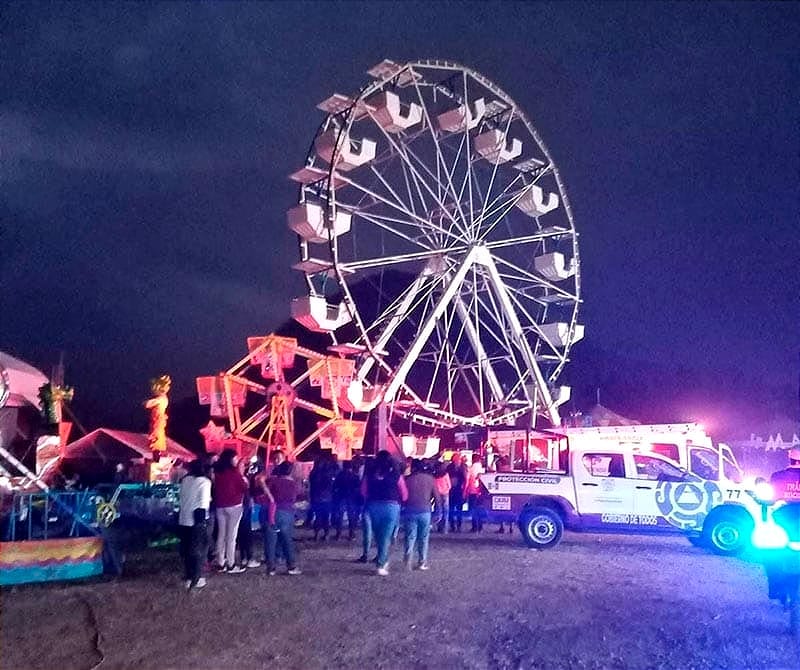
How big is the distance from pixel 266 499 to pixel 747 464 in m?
21.2

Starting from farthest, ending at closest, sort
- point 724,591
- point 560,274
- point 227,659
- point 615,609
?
point 560,274 < point 724,591 < point 615,609 < point 227,659

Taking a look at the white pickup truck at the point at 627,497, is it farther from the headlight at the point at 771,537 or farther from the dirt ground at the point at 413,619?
the headlight at the point at 771,537

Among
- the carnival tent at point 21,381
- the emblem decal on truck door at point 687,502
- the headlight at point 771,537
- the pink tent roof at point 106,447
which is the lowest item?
the headlight at point 771,537

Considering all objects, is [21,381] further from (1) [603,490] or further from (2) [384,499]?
(1) [603,490]

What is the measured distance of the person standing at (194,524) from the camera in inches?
383

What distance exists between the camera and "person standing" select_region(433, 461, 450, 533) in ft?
52.2

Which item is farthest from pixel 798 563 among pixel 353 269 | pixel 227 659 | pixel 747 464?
pixel 747 464

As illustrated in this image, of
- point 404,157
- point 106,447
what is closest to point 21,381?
point 106,447

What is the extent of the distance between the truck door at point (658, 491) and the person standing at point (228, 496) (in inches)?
259

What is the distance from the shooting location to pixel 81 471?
28.5 meters

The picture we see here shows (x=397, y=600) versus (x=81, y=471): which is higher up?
(x=81, y=471)

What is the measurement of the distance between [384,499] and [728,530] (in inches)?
234

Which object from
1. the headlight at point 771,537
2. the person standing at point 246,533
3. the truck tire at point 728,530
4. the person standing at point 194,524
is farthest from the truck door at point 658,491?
the person standing at point 194,524

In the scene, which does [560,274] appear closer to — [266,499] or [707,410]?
[266,499]
